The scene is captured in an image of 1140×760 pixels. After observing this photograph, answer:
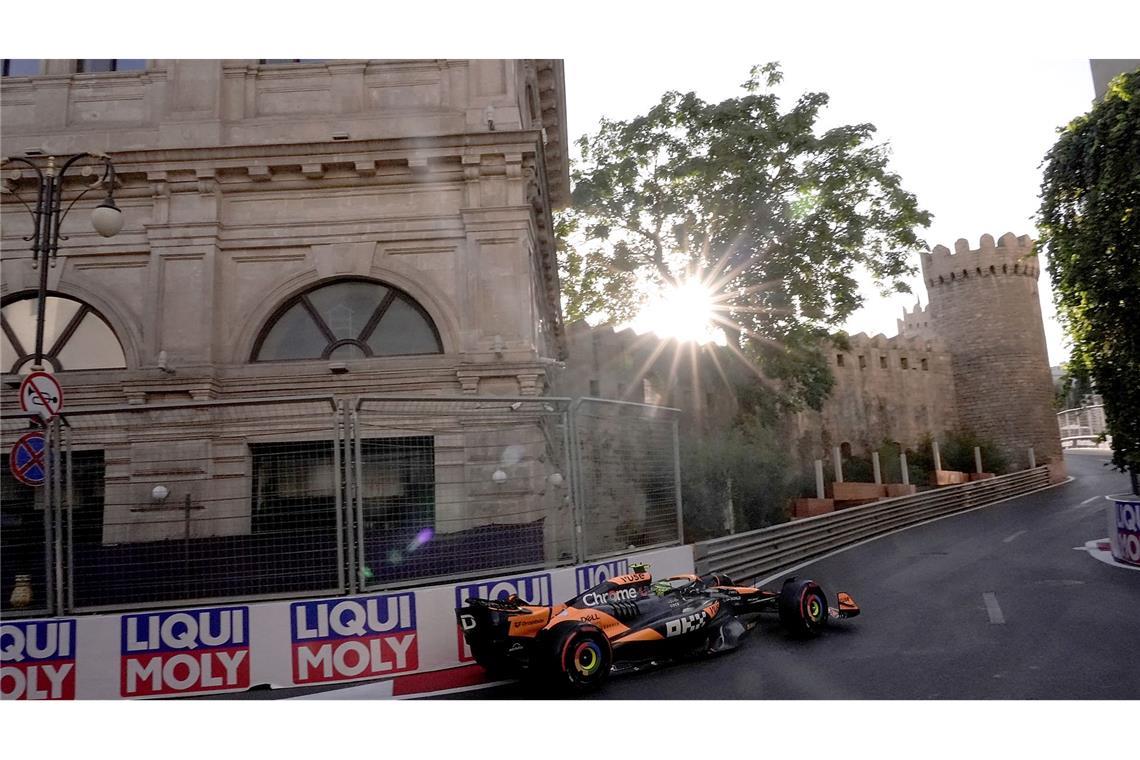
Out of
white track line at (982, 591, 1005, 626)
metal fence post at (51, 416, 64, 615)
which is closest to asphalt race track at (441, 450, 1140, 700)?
white track line at (982, 591, 1005, 626)

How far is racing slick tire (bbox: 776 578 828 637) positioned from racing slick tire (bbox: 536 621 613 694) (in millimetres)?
2522

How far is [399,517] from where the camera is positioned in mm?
7570

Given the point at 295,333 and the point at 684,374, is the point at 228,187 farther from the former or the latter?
the point at 684,374

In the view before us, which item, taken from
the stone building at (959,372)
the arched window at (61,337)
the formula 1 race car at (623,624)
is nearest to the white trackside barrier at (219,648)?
the formula 1 race car at (623,624)

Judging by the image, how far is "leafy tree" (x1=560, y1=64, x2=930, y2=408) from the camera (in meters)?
23.1

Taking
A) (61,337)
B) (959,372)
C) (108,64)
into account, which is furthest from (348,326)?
(959,372)

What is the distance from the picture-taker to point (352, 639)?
23.6 ft

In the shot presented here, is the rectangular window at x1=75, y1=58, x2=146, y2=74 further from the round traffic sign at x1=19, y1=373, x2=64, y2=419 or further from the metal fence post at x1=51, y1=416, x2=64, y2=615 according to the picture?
Result: the metal fence post at x1=51, y1=416, x2=64, y2=615

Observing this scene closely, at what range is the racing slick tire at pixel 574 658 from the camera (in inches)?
253

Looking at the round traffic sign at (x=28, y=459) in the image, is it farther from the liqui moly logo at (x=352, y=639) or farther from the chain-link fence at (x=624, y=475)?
the chain-link fence at (x=624, y=475)

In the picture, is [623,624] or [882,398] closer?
[623,624]

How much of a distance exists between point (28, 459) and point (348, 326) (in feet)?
21.1

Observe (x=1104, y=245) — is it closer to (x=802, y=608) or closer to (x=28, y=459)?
(x=802, y=608)

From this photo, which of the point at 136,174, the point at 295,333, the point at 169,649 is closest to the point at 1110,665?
the point at 169,649
